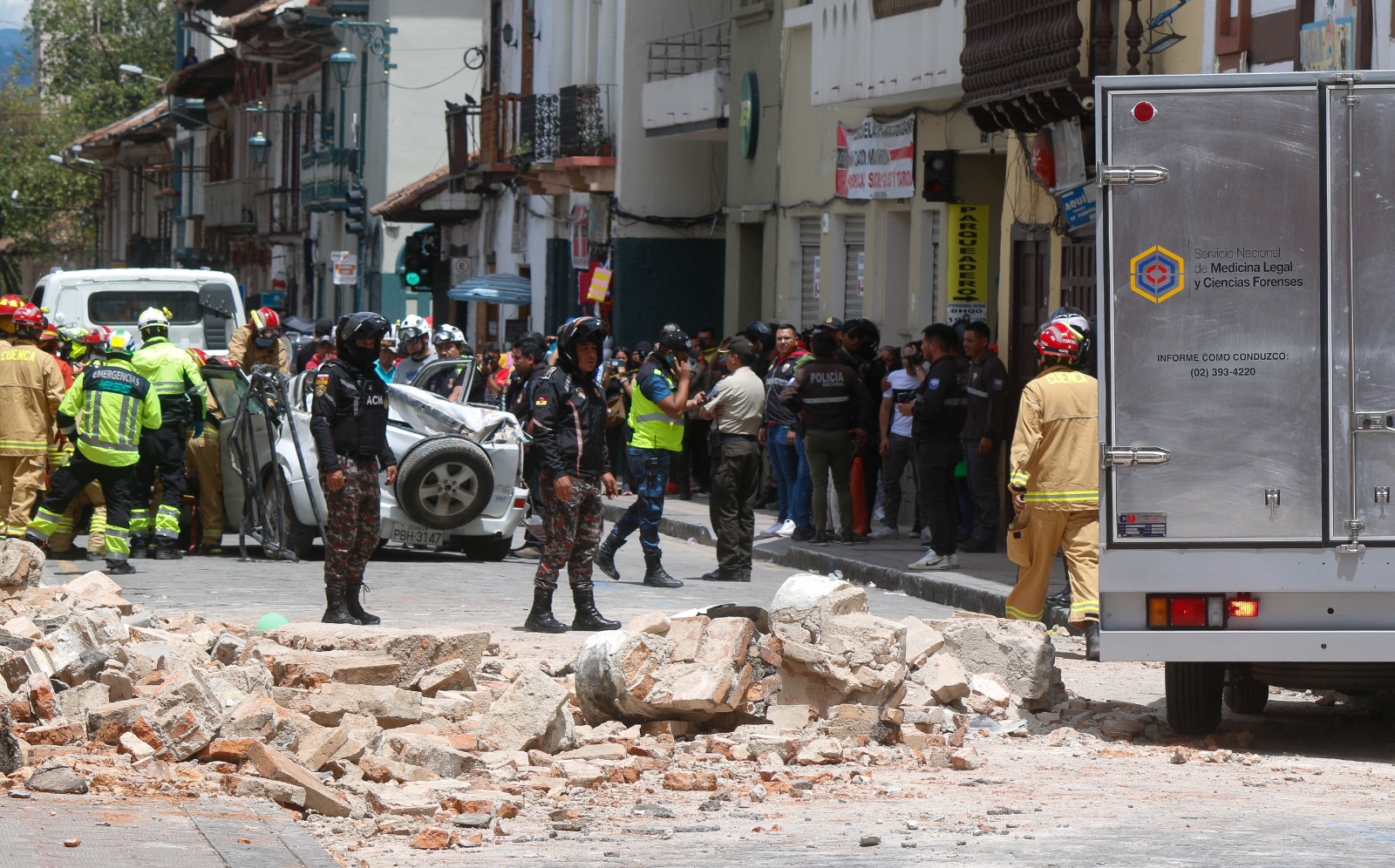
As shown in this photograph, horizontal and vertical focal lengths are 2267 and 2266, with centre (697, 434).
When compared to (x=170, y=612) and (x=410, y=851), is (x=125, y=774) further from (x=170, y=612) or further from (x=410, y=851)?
(x=170, y=612)

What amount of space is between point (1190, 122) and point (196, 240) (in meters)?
65.3

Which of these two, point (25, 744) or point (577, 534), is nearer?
point (25, 744)

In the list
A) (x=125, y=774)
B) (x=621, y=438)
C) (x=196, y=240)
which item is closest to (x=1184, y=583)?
(x=125, y=774)

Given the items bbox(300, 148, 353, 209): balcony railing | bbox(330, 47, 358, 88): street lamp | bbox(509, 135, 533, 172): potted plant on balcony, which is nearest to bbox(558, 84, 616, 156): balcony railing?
bbox(509, 135, 533, 172): potted plant on balcony

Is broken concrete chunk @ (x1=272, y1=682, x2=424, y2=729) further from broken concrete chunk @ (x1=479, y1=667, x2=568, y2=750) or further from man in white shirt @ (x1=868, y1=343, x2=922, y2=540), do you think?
man in white shirt @ (x1=868, y1=343, x2=922, y2=540)

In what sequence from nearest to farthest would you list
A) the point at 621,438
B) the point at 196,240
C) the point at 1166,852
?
the point at 1166,852, the point at 621,438, the point at 196,240

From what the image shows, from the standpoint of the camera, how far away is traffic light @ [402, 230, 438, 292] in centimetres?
4509

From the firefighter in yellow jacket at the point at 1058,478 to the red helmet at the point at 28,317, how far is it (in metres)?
7.74

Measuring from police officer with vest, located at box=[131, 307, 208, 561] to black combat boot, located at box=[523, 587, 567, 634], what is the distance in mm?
4652

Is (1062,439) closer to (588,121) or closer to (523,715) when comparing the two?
(523,715)

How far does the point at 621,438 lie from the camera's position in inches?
969

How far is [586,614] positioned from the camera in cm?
1277

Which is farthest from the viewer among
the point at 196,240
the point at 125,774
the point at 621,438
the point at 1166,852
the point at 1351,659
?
the point at 196,240

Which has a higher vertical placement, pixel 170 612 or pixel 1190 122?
pixel 1190 122
